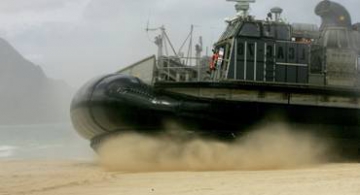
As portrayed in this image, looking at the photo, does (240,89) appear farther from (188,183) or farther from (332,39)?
(188,183)

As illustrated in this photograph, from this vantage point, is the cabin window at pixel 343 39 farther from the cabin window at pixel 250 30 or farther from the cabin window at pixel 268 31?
the cabin window at pixel 250 30

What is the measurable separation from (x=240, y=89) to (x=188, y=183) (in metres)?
3.39

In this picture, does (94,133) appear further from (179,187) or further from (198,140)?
(179,187)

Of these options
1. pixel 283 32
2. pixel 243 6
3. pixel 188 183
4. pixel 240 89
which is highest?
pixel 243 6

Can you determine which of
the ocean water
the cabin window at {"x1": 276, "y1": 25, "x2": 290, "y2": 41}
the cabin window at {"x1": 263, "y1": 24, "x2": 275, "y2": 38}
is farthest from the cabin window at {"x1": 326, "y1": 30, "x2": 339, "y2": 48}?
the ocean water

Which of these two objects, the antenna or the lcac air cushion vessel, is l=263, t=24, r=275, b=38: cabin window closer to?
the lcac air cushion vessel

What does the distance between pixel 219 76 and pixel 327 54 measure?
2146 millimetres

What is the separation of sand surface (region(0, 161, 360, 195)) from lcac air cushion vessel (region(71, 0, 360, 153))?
133 centimetres

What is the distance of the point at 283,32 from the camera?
11.5 m

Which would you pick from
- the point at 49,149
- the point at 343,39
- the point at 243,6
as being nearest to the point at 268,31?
the point at 243,6

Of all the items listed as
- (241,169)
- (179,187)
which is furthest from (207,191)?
(241,169)

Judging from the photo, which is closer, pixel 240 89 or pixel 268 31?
pixel 240 89

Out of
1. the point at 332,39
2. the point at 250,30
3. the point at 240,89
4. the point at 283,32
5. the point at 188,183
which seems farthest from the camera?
the point at 332,39

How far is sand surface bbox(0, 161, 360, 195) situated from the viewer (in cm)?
663
